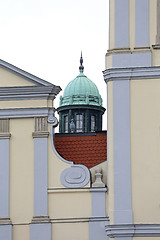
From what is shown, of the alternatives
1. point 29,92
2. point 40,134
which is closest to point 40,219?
point 40,134

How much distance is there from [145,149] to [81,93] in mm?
11962

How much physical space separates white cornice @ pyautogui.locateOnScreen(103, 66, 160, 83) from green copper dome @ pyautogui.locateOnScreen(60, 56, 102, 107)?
10871 millimetres

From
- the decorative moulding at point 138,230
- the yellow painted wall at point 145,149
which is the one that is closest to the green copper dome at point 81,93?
the yellow painted wall at point 145,149

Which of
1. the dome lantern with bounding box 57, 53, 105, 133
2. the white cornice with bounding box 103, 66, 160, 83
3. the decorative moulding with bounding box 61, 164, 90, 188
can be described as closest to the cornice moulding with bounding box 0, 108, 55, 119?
the decorative moulding with bounding box 61, 164, 90, 188

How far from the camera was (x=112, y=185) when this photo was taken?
24.6 m

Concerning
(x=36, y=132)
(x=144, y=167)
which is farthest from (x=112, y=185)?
(x=36, y=132)

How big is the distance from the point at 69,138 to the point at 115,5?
381cm

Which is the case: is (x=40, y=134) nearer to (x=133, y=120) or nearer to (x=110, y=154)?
(x=110, y=154)

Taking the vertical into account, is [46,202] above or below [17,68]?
below

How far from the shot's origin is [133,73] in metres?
24.9

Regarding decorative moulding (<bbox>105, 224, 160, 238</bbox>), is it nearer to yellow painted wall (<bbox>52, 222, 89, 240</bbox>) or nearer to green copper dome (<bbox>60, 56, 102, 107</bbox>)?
yellow painted wall (<bbox>52, 222, 89, 240</bbox>)

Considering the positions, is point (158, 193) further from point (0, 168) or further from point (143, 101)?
point (0, 168)

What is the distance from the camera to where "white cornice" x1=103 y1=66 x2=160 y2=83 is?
81.5 feet

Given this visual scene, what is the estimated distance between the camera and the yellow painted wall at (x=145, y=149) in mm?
24312
